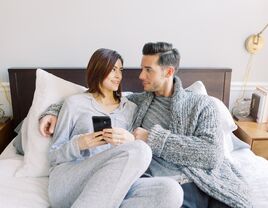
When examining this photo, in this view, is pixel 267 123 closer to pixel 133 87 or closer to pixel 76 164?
pixel 133 87

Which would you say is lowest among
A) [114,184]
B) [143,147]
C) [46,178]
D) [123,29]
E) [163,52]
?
[46,178]

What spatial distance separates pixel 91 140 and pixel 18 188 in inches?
16.7

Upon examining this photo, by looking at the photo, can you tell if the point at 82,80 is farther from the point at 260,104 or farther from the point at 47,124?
the point at 260,104

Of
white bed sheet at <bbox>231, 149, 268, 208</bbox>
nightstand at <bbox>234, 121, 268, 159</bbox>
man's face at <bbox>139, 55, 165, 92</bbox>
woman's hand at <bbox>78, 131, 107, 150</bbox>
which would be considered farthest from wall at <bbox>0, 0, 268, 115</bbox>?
woman's hand at <bbox>78, 131, 107, 150</bbox>

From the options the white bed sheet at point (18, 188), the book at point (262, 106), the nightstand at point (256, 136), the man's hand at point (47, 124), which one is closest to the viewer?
the white bed sheet at point (18, 188)

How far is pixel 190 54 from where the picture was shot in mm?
2107

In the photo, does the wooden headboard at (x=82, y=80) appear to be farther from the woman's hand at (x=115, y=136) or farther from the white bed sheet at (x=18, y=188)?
the woman's hand at (x=115, y=136)

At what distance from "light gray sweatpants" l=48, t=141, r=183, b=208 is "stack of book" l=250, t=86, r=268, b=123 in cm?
123

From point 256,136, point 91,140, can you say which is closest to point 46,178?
point 91,140

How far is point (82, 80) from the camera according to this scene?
195 cm

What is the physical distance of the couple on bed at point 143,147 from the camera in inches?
44.3

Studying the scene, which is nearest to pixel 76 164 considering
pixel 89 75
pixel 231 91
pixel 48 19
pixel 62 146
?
pixel 62 146

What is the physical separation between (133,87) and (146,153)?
900 mm

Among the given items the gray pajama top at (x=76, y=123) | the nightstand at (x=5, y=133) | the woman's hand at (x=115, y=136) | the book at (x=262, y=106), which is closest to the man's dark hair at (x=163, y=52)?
the gray pajama top at (x=76, y=123)
